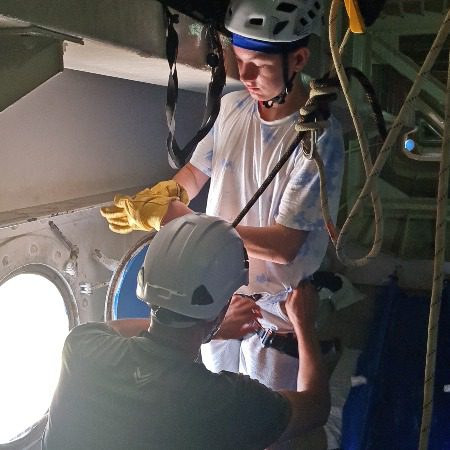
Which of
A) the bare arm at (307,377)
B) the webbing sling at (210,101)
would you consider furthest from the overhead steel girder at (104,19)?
the bare arm at (307,377)

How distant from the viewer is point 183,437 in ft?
3.92

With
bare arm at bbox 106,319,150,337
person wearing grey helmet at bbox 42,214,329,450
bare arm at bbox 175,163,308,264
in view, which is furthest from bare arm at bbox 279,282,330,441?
bare arm at bbox 106,319,150,337

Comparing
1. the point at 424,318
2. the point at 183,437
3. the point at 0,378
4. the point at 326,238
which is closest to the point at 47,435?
the point at 183,437

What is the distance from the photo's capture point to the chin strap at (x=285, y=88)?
5.70 feet

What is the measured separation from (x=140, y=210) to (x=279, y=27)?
74 centimetres

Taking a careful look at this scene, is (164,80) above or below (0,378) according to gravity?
above

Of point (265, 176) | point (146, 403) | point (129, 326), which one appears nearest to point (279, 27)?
point (265, 176)

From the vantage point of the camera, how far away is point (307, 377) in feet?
5.04

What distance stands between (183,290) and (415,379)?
2743 millimetres

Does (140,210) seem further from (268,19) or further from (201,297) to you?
(268,19)

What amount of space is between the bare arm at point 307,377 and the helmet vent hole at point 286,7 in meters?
0.89

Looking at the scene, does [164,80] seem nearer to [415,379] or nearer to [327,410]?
[327,410]

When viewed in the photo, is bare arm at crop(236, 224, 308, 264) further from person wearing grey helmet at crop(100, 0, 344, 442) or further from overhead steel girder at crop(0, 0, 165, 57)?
overhead steel girder at crop(0, 0, 165, 57)

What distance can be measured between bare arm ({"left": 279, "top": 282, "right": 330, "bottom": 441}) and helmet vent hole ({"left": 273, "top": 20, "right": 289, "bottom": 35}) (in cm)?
83
